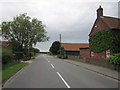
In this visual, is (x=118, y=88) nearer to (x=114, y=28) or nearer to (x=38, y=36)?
(x=114, y=28)

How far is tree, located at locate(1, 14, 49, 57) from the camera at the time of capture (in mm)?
42281

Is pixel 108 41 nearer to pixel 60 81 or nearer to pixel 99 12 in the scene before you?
pixel 99 12

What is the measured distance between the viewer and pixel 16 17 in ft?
142

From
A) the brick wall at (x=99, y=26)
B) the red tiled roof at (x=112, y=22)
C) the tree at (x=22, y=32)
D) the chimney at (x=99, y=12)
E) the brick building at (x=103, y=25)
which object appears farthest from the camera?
the tree at (x=22, y=32)

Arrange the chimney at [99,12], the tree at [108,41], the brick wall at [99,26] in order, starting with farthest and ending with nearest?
1. the chimney at [99,12]
2. the brick wall at [99,26]
3. the tree at [108,41]

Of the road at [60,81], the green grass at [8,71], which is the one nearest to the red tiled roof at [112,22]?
the road at [60,81]

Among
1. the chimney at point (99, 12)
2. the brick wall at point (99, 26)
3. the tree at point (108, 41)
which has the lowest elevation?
the tree at point (108, 41)

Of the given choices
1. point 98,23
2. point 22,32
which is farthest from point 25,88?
point 22,32

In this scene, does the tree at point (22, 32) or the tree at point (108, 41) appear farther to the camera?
the tree at point (22, 32)

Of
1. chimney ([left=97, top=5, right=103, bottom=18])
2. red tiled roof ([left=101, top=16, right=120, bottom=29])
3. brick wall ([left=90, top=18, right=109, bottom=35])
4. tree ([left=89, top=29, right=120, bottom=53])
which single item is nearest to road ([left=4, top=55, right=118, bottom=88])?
tree ([left=89, top=29, right=120, bottom=53])

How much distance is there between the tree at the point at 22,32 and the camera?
42.3 meters

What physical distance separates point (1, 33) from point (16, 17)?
7.68 m

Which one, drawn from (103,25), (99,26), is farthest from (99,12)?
A: (103,25)

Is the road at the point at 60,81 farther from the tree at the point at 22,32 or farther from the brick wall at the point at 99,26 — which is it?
the tree at the point at 22,32
